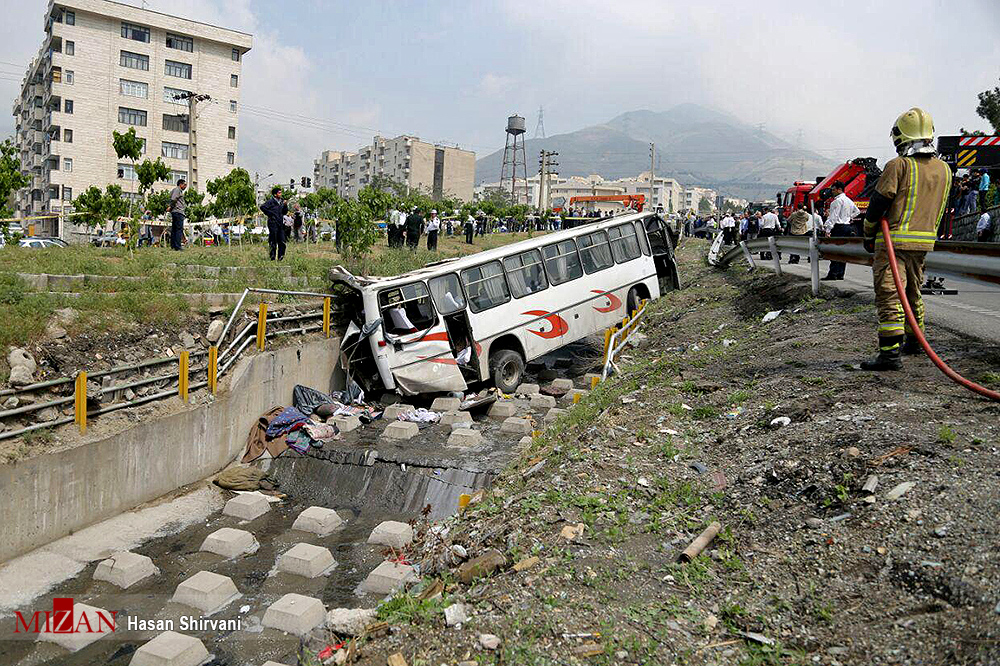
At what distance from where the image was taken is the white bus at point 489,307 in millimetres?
13391

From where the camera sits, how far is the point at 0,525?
26.7 feet

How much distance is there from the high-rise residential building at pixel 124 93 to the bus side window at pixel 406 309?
1766 inches

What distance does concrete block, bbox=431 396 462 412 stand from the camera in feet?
44.3

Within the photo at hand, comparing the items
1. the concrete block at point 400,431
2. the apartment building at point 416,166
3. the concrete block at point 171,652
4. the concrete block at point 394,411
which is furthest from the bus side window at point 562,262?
the apartment building at point 416,166

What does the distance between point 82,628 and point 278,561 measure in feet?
6.99

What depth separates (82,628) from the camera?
22.5ft

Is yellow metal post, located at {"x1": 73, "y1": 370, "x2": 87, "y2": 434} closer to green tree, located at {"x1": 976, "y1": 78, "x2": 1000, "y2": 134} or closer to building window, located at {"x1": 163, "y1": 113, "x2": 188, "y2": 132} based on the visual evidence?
green tree, located at {"x1": 976, "y1": 78, "x2": 1000, "y2": 134}

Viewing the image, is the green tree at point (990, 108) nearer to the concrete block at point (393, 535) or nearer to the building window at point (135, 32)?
the concrete block at point (393, 535)

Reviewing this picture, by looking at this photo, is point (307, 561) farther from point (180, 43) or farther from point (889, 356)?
point (180, 43)

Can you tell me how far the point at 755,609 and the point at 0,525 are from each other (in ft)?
27.3

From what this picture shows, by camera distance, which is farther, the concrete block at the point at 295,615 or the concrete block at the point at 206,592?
the concrete block at the point at 206,592

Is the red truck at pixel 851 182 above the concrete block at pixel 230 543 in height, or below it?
above

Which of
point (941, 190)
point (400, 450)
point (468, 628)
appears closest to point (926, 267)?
point (941, 190)

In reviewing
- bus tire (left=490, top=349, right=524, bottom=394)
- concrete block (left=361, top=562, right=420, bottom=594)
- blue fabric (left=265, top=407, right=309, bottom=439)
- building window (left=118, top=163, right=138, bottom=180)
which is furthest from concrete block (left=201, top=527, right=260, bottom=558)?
building window (left=118, top=163, right=138, bottom=180)
